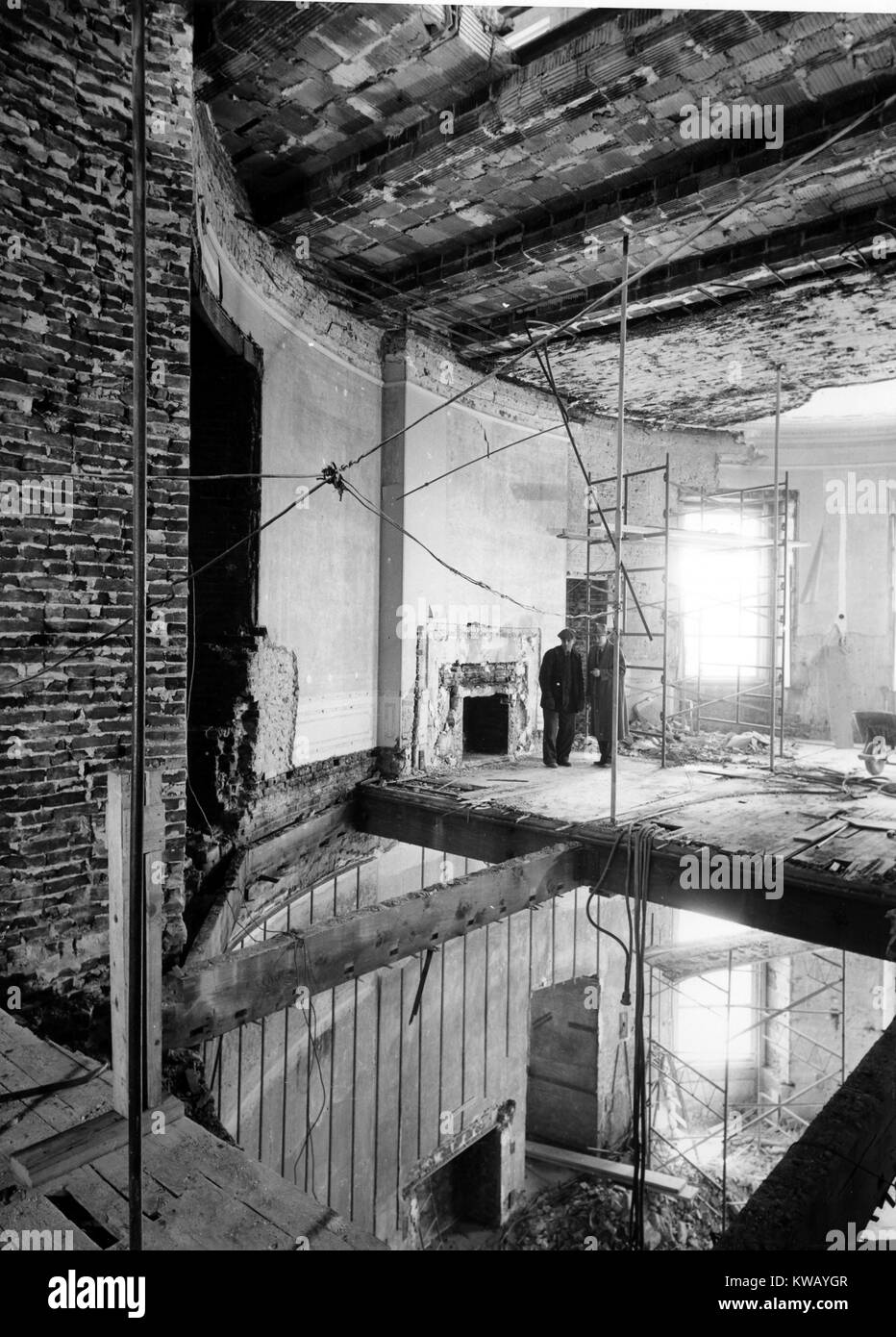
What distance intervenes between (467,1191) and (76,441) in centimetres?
813

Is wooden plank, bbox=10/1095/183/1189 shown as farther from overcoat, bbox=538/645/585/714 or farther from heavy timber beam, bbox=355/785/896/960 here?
overcoat, bbox=538/645/585/714

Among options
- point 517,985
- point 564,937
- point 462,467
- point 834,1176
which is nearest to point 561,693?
point 462,467

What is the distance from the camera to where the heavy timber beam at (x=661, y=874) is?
14.7ft

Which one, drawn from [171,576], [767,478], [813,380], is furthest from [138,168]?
[767,478]

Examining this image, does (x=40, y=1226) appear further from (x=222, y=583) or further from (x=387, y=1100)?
(x=387, y=1100)

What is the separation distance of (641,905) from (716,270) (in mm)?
5211

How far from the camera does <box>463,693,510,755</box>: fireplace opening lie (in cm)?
955

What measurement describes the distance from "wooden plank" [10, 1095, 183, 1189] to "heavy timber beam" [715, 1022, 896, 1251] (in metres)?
1.77

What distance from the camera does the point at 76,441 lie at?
11.8 feet

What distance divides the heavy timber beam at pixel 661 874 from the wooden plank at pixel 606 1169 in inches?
182

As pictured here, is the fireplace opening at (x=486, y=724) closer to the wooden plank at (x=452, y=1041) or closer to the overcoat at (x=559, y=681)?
the overcoat at (x=559, y=681)

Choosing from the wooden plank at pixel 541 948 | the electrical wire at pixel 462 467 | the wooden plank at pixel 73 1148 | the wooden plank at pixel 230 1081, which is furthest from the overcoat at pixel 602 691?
the wooden plank at pixel 73 1148

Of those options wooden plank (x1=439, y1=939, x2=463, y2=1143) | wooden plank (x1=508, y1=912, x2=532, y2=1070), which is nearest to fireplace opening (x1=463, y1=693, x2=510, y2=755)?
wooden plank (x1=508, y1=912, x2=532, y2=1070)

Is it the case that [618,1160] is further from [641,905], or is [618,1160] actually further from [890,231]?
[890,231]
